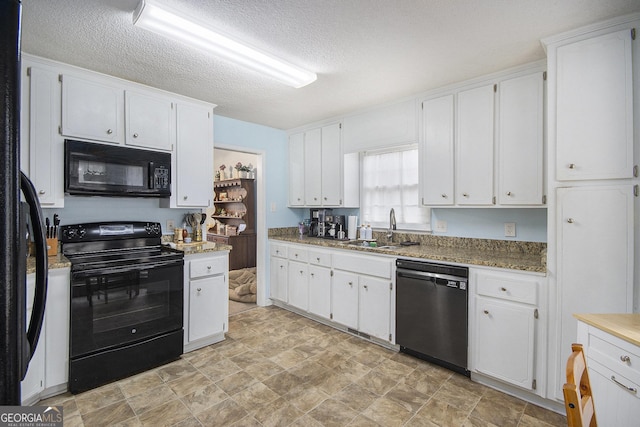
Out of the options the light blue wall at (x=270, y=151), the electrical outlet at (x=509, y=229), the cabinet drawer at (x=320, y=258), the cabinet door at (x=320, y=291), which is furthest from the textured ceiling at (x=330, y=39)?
the cabinet door at (x=320, y=291)

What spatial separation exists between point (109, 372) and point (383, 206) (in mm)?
2931

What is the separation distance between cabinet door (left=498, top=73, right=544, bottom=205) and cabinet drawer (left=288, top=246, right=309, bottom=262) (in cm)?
204

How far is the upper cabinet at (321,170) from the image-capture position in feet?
12.2

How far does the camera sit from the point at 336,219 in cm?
395

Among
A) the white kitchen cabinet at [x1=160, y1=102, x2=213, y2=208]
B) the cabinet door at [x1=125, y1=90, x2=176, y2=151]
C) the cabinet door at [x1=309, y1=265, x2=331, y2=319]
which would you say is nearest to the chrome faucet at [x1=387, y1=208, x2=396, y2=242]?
the cabinet door at [x1=309, y1=265, x2=331, y2=319]

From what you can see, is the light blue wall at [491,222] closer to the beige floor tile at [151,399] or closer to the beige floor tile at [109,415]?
the beige floor tile at [151,399]

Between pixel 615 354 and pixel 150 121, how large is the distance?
3457 mm

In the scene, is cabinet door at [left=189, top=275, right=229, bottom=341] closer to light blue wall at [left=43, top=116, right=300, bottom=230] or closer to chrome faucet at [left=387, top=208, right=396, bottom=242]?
light blue wall at [left=43, top=116, right=300, bottom=230]

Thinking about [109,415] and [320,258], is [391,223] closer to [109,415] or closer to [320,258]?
[320,258]

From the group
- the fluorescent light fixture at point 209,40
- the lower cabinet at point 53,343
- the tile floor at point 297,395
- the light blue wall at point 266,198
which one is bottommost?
the tile floor at point 297,395

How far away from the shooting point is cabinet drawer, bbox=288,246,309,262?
3.65 metres

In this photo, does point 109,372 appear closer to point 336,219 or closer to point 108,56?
point 108,56

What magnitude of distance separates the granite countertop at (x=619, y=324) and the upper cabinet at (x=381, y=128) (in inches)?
79.1

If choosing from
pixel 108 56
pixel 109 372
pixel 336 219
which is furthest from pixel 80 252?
pixel 336 219
